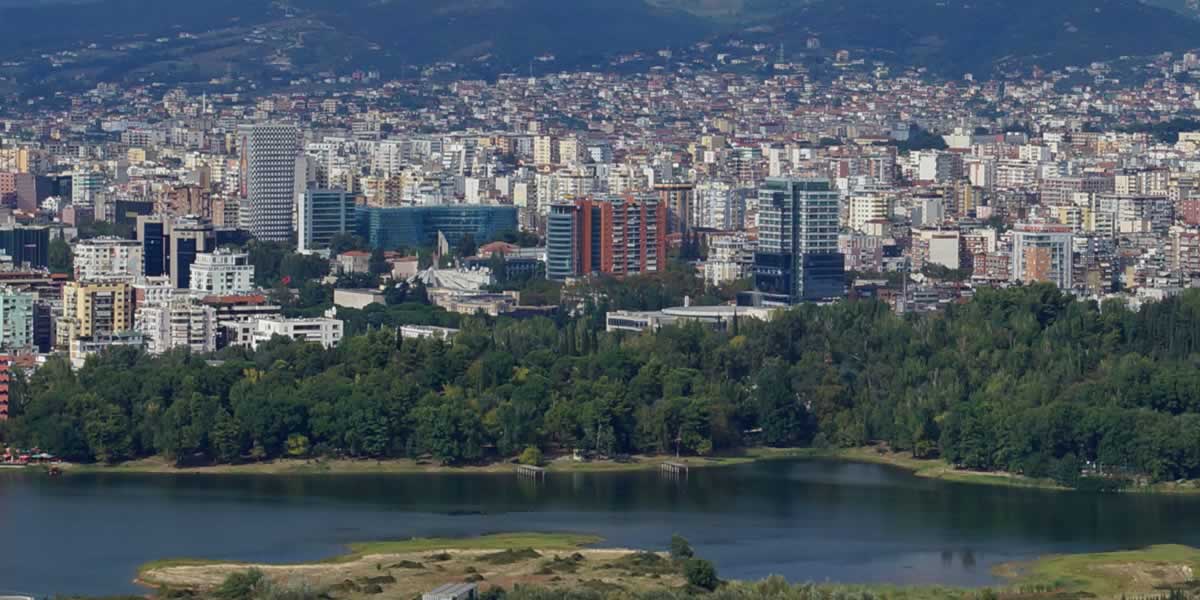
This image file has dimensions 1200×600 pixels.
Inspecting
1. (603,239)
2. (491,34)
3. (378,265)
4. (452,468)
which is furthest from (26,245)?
(491,34)

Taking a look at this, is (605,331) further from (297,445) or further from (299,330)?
(297,445)

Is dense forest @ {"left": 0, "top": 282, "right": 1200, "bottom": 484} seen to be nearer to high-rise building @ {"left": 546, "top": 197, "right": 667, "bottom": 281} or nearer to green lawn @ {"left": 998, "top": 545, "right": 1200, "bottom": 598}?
green lawn @ {"left": 998, "top": 545, "right": 1200, "bottom": 598}

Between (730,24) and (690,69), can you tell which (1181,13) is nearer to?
(730,24)

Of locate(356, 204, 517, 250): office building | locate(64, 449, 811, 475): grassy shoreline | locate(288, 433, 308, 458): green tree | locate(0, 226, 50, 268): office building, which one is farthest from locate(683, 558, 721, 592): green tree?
locate(356, 204, 517, 250): office building

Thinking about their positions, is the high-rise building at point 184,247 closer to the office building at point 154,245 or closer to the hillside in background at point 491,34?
the office building at point 154,245

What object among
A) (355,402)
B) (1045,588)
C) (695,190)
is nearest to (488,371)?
(355,402)

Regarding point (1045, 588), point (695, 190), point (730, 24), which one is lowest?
point (1045, 588)
